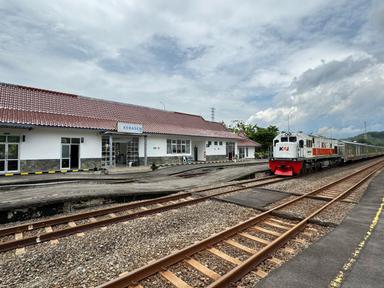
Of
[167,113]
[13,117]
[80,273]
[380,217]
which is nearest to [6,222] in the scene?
[80,273]

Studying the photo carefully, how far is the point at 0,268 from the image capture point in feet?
14.9

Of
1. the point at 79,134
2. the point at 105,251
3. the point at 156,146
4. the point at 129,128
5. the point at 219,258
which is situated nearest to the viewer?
the point at 219,258

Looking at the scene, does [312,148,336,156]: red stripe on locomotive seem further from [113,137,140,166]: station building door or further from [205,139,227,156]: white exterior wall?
[113,137,140,166]: station building door

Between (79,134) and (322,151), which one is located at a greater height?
(79,134)

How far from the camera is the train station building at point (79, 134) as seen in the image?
18.4 m

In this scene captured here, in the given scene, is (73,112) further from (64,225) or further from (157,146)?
(64,225)

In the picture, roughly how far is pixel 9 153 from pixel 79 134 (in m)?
5.18

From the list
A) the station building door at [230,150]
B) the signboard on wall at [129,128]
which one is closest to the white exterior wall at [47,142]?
the signboard on wall at [129,128]

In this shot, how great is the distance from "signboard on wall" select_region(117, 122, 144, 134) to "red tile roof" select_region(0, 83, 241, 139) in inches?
30.9

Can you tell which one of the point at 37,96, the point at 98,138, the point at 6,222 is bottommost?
the point at 6,222

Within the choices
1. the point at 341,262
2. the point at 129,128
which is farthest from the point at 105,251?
the point at 129,128

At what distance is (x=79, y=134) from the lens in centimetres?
2142

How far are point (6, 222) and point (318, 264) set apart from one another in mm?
8991

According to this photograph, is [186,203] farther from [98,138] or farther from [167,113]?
[167,113]
